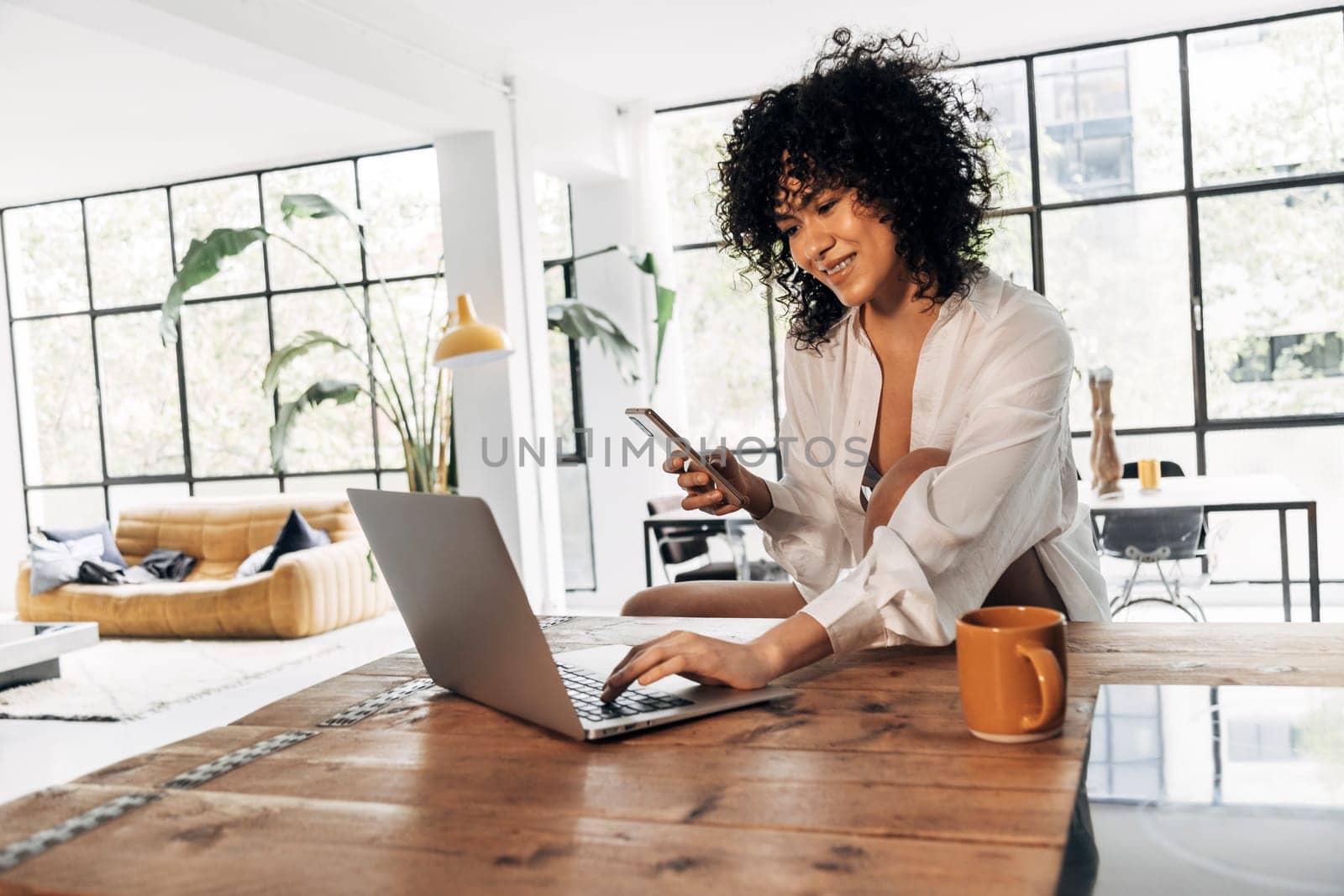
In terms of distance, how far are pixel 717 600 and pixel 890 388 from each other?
1.49 feet

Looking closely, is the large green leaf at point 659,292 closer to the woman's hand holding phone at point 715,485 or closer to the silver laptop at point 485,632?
the woman's hand holding phone at point 715,485

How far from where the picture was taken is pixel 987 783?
33.0 inches

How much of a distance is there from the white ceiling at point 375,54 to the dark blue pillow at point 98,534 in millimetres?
2268

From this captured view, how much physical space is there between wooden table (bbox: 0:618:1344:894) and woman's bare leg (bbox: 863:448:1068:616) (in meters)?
0.38

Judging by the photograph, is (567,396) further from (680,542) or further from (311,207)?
(311,207)

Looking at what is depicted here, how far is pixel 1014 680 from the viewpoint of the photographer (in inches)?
36.4

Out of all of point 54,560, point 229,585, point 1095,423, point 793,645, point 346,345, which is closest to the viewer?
point 793,645

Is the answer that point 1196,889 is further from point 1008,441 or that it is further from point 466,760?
point 1008,441

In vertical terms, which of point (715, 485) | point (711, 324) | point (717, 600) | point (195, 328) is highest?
point (195, 328)

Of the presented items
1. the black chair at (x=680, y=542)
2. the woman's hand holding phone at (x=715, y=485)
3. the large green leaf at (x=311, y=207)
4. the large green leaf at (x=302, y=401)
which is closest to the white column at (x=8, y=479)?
the large green leaf at (x=302, y=401)

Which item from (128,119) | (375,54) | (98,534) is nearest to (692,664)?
(375,54)

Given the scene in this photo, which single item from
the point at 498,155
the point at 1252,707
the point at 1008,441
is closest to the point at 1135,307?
the point at 498,155

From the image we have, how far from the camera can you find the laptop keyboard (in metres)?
1.06

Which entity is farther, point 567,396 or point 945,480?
point 567,396
